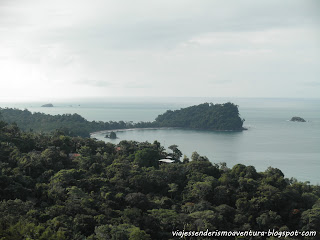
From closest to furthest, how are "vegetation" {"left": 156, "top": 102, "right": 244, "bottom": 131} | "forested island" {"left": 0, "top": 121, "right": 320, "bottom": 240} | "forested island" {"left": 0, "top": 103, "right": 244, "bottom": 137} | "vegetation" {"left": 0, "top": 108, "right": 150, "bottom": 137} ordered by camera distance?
"forested island" {"left": 0, "top": 121, "right": 320, "bottom": 240}, "vegetation" {"left": 0, "top": 108, "right": 150, "bottom": 137}, "forested island" {"left": 0, "top": 103, "right": 244, "bottom": 137}, "vegetation" {"left": 156, "top": 102, "right": 244, "bottom": 131}

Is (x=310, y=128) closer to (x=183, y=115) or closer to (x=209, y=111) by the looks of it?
(x=209, y=111)

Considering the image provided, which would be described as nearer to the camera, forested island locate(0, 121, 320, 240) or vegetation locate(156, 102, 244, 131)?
forested island locate(0, 121, 320, 240)

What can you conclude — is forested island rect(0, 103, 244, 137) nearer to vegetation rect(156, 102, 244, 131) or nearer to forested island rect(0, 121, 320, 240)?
vegetation rect(156, 102, 244, 131)

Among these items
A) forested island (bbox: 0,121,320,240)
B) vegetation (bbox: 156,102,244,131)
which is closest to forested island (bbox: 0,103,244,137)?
vegetation (bbox: 156,102,244,131)

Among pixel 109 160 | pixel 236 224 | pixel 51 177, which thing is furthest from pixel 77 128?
pixel 236 224

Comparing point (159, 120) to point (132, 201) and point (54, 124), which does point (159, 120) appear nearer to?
point (54, 124)

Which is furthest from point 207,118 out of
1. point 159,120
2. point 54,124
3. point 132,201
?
point 132,201

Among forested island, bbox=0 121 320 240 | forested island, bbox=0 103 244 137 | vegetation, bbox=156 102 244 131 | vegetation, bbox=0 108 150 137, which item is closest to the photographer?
forested island, bbox=0 121 320 240
